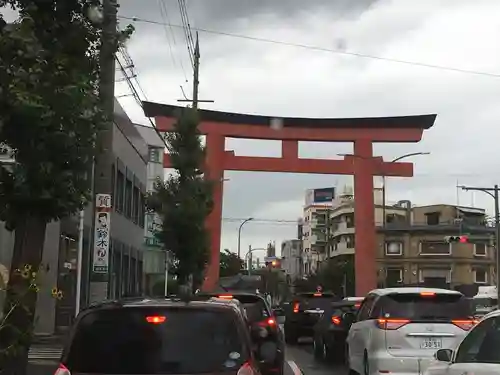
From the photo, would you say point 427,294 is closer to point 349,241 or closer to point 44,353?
point 44,353

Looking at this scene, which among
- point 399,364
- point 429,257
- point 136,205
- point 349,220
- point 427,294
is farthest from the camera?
point 349,220

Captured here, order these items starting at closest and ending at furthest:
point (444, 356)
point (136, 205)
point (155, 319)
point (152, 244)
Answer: point (155, 319), point (444, 356), point (136, 205), point (152, 244)

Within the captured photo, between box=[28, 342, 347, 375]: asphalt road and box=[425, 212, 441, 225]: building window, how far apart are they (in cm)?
6600

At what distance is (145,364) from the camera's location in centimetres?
538

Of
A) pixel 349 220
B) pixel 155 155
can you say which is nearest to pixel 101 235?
pixel 155 155

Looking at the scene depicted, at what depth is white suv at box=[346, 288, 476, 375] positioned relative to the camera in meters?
10.6

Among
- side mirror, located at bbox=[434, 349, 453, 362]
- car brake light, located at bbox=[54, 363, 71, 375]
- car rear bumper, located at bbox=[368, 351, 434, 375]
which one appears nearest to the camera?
car brake light, located at bbox=[54, 363, 71, 375]

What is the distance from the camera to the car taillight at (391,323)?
10758 mm

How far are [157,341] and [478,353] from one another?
2.94 metres

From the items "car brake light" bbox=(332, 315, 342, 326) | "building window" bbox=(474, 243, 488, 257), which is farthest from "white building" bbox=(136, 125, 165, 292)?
"building window" bbox=(474, 243, 488, 257)

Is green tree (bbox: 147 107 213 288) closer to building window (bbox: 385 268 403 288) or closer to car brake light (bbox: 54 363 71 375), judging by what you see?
car brake light (bbox: 54 363 71 375)

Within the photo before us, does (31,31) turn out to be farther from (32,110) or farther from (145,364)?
(145,364)

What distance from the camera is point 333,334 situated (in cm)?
1678

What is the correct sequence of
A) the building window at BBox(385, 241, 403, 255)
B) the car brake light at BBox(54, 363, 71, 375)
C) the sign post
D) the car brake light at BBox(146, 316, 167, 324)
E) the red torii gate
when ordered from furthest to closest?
the building window at BBox(385, 241, 403, 255), the red torii gate, the sign post, the car brake light at BBox(146, 316, 167, 324), the car brake light at BBox(54, 363, 71, 375)
